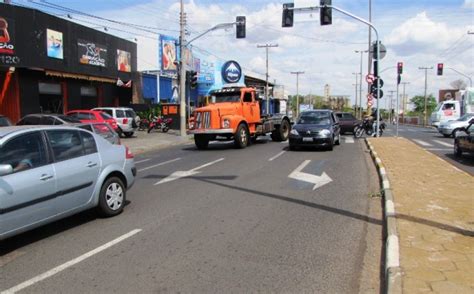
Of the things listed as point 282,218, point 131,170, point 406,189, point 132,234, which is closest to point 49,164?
point 132,234

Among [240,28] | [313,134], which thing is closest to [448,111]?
[240,28]

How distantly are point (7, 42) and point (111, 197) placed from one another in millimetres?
17582

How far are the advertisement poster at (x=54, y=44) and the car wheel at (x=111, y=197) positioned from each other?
64.3 feet

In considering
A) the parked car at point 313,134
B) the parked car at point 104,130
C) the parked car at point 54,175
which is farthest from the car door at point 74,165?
the parked car at point 313,134

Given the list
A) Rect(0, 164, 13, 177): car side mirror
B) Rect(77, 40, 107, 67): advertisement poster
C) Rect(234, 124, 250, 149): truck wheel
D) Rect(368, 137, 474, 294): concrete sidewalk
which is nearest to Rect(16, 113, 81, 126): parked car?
Rect(234, 124, 250, 149): truck wheel

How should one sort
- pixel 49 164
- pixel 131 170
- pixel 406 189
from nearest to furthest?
pixel 49 164
pixel 131 170
pixel 406 189

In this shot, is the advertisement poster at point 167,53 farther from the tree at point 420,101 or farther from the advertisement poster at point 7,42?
the tree at point 420,101

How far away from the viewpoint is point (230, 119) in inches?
774

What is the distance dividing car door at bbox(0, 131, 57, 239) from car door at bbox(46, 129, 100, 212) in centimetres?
16

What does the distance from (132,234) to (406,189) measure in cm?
553

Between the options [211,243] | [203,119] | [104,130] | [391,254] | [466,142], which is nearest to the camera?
[391,254]

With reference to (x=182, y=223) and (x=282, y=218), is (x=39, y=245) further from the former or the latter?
(x=282, y=218)

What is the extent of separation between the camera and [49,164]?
21.5 ft

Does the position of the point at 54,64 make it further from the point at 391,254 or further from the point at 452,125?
the point at 391,254
